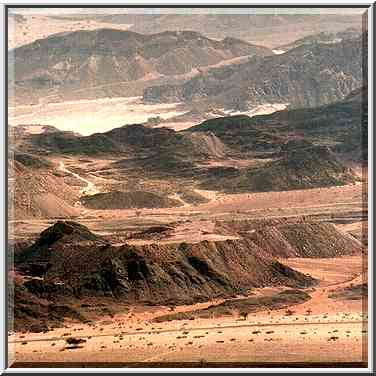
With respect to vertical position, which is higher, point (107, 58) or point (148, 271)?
point (107, 58)

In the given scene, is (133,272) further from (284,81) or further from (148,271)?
(284,81)

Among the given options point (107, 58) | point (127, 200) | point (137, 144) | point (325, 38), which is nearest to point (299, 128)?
point (137, 144)

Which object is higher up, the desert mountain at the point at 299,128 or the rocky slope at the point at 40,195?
the desert mountain at the point at 299,128

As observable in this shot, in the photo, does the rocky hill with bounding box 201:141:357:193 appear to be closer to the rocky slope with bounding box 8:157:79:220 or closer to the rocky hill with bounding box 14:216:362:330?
the rocky slope with bounding box 8:157:79:220

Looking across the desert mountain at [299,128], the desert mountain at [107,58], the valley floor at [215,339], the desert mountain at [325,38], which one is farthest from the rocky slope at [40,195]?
the desert mountain at [107,58]

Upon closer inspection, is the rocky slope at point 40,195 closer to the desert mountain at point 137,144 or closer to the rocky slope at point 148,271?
the rocky slope at point 148,271

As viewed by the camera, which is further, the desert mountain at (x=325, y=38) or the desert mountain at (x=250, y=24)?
the desert mountain at (x=325, y=38)

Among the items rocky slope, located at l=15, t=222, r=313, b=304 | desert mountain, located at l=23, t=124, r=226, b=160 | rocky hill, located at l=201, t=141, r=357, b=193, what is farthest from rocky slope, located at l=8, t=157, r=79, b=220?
desert mountain, located at l=23, t=124, r=226, b=160
